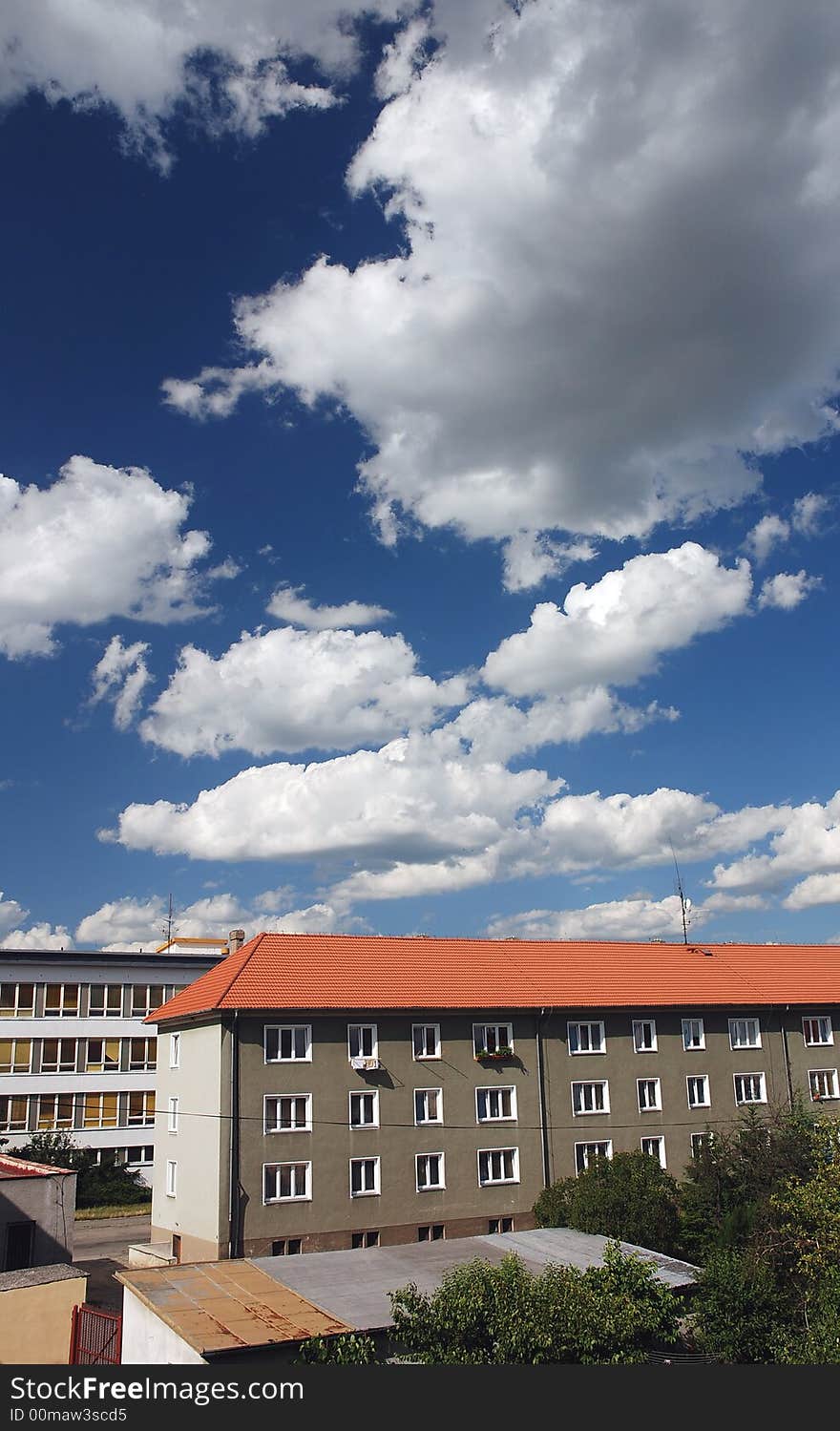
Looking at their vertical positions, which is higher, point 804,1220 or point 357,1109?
point 357,1109

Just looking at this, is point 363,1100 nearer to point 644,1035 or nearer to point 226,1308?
point 226,1308

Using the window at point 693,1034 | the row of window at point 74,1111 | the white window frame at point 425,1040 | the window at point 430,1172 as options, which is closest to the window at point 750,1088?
the window at point 693,1034

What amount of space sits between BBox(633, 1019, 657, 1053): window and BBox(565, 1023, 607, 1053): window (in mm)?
1709

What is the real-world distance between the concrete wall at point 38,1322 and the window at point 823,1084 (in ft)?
119

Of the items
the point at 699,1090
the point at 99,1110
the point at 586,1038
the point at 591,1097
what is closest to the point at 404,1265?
the point at 591,1097

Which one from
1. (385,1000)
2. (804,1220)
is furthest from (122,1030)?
(804,1220)

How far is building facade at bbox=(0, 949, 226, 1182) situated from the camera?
60.3 meters

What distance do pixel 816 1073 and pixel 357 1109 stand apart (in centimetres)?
2451

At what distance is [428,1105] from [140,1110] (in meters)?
29.3

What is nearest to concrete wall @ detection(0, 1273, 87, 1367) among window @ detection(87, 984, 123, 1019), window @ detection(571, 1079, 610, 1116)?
window @ detection(571, 1079, 610, 1116)

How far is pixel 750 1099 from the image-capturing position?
4847cm

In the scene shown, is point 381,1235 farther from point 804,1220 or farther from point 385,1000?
point 804,1220

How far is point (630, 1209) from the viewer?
36469 millimetres

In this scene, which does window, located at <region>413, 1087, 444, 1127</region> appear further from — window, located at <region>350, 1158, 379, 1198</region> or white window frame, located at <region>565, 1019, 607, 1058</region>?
white window frame, located at <region>565, 1019, 607, 1058</region>
